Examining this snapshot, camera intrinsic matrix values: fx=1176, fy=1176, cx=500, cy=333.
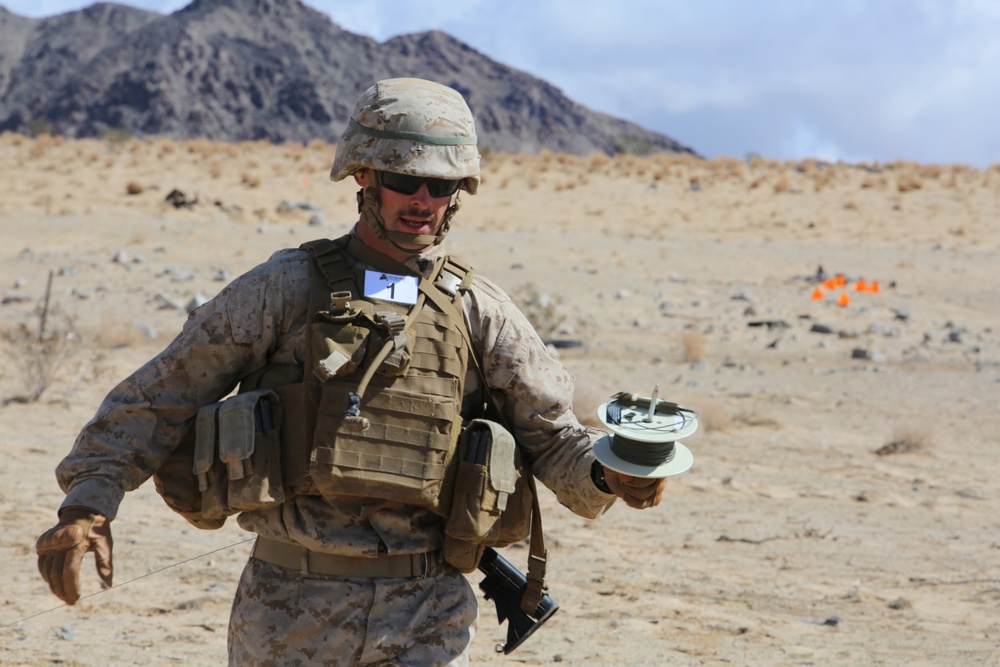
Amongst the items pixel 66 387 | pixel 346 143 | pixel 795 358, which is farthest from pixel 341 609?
pixel 795 358

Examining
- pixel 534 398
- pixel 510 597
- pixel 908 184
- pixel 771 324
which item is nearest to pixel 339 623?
pixel 510 597

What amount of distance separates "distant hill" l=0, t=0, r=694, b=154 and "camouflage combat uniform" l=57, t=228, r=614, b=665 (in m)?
96.1

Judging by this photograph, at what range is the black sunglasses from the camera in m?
2.79

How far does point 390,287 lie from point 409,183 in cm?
25

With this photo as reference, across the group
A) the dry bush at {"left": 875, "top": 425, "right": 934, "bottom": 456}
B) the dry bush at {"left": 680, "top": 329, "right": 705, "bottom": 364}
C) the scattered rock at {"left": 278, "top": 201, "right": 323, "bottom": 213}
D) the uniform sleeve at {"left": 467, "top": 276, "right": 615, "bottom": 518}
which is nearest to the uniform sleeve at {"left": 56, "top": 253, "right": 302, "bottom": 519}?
the uniform sleeve at {"left": 467, "top": 276, "right": 615, "bottom": 518}

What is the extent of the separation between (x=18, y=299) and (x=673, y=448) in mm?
12458

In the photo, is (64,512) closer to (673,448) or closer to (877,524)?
(673,448)

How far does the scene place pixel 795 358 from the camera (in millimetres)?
12984

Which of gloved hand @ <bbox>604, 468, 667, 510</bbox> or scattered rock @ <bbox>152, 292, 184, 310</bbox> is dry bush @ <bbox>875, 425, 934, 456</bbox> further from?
scattered rock @ <bbox>152, 292, 184, 310</bbox>

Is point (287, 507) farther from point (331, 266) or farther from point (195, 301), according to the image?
point (195, 301)

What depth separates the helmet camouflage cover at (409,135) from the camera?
2.78m

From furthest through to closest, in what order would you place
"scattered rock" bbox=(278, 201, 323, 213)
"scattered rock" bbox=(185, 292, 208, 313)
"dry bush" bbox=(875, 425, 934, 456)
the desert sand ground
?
"scattered rock" bbox=(278, 201, 323, 213) < "scattered rock" bbox=(185, 292, 208, 313) < "dry bush" bbox=(875, 425, 934, 456) < the desert sand ground

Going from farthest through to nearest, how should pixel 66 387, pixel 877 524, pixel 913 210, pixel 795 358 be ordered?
pixel 913 210 → pixel 795 358 → pixel 66 387 → pixel 877 524

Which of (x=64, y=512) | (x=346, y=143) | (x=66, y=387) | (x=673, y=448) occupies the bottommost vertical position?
(x=66, y=387)
